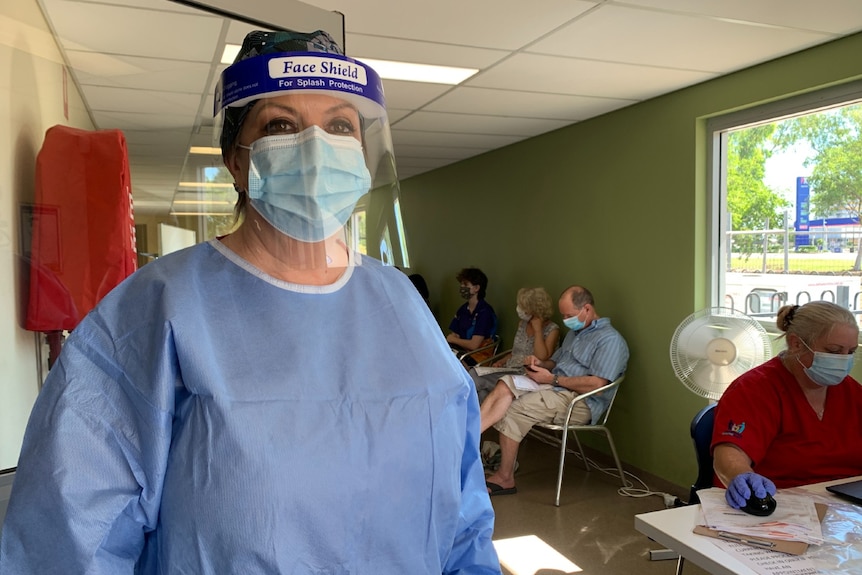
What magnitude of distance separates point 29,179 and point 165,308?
0.66 metres

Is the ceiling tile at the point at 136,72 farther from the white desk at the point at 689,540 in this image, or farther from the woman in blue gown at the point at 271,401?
the white desk at the point at 689,540

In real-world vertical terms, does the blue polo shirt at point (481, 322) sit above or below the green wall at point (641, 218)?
below

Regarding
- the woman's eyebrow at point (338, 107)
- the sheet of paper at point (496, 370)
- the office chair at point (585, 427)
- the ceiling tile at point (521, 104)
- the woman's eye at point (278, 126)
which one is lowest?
the office chair at point (585, 427)

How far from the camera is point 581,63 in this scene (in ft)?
9.93

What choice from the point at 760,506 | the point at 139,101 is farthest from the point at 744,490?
the point at 139,101

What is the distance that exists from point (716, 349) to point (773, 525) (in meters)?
1.44

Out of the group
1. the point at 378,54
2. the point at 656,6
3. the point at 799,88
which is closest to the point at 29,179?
the point at 378,54

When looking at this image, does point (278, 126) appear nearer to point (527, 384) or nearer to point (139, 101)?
point (139, 101)

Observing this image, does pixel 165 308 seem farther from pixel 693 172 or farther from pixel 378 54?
pixel 693 172

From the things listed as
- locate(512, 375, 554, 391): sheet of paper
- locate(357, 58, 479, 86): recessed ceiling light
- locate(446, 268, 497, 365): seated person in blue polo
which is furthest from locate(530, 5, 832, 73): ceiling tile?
locate(446, 268, 497, 365): seated person in blue polo

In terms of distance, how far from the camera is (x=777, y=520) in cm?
157

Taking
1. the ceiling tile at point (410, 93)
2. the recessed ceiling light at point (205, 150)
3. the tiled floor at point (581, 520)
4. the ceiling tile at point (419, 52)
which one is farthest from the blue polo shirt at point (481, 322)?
the recessed ceiling light at point (205, 150)

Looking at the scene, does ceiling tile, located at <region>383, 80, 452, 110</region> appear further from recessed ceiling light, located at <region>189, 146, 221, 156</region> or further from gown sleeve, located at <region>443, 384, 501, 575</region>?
gown sleeve, located at <region>443, 384, 501, 575</region>

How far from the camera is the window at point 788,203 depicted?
300 centimetres
